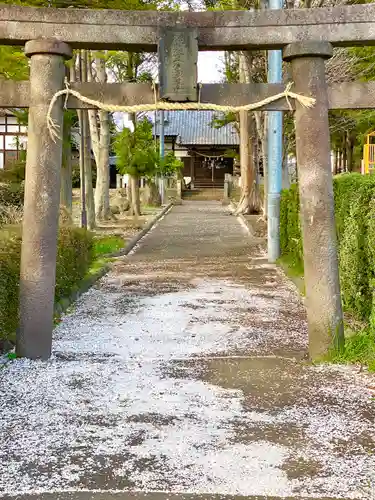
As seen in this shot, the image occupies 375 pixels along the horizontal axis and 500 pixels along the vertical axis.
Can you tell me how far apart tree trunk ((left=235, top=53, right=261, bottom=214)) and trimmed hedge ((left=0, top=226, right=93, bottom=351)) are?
672 inches

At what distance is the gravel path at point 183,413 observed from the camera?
3641 millimetres

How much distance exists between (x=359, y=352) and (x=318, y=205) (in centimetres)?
143

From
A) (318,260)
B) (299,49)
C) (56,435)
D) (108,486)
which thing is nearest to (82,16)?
(299,49)

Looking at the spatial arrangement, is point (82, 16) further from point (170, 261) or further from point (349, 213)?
point (170, 261)

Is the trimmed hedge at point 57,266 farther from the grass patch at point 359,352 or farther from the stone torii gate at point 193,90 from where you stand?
the grass patch at point 359,352

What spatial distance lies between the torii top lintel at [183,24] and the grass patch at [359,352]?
2814mm

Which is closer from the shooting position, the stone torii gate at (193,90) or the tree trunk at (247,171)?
the stone torii gate at (193,90)

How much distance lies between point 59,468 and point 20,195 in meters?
16.0

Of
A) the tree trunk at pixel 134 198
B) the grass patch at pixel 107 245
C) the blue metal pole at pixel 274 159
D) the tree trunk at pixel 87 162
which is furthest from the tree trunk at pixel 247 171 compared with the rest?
the blue metal pole at pixel 274 159

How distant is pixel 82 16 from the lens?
6.20m

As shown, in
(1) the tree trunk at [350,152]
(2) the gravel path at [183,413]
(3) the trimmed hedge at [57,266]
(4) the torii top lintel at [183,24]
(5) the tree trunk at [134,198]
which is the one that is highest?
(1) the tree trunk at [350,152]

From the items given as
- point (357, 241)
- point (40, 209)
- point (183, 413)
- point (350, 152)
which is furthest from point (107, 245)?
point (350, 152)

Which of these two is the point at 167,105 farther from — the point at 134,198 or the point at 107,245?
the point at 134,198

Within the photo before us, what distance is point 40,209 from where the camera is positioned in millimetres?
6305
